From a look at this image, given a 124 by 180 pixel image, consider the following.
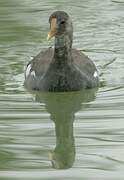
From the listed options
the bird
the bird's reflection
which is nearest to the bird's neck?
the bird

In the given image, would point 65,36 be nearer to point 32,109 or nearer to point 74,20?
point 32,109

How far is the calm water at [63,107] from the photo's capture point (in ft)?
28.6

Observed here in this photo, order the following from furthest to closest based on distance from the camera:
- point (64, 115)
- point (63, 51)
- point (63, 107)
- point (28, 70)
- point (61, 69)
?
point (28, 70) → point (63, 51) → point (61, 69) → point (63, 107) → point (64, 115)

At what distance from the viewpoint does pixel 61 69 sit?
11992 millimetres

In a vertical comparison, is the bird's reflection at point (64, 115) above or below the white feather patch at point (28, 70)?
above

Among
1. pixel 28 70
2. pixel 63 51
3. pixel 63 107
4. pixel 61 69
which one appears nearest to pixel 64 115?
pixel 63 107

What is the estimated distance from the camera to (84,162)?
28.9ft

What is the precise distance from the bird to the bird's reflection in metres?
0.12

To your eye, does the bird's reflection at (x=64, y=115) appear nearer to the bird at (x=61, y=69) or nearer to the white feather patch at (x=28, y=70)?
the bird at (x=61, y=69)

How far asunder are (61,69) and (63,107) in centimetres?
92

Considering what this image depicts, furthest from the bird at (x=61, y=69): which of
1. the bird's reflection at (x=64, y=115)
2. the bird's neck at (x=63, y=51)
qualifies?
the bird's reflection at (x=64, y=115)

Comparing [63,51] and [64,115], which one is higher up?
[63,51]

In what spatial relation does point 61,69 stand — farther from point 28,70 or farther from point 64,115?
→ point 64,115

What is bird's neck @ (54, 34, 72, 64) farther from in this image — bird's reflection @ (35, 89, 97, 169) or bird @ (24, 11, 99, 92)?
bird's reflection @ (35, 89, 97, 169)
